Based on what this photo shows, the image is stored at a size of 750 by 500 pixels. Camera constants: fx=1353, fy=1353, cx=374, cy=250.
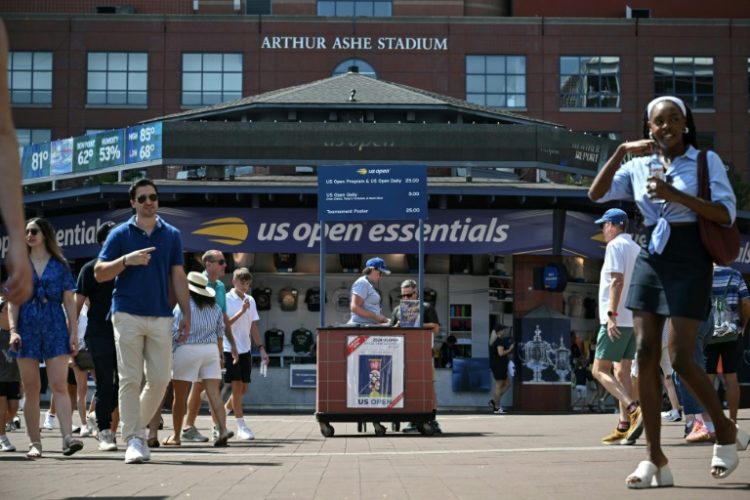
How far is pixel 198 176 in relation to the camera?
30.1m

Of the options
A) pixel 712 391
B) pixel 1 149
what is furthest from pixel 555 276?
pixel 1 149

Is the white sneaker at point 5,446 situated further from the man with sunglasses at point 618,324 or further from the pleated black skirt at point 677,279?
the pleated black skirt at point 677,279

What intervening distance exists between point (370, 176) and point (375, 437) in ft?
13.2

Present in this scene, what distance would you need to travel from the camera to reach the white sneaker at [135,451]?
980 centimetres

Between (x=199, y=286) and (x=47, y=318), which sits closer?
(x=47, y=318)

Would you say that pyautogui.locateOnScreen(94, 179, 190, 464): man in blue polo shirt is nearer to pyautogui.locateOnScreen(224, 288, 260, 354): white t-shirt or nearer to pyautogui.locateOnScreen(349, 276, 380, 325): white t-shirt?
pyautogui.locateOnScreen(224, 288, 260, 354): white t-shirt

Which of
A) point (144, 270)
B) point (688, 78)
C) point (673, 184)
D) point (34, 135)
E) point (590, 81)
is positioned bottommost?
point (144, 270)

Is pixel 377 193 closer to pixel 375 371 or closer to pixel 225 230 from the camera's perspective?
pixel 375 371

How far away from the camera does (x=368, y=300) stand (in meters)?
16.0

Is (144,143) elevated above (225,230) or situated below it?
above

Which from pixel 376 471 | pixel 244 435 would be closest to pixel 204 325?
pixel 244 435

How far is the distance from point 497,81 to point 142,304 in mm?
53052

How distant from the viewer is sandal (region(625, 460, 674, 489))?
677 centimetres

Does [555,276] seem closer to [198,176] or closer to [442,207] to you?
[442,207]
